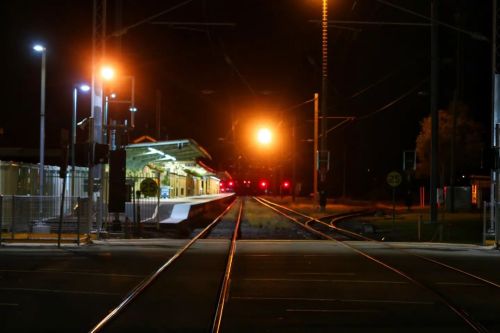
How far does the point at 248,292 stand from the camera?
1158cm

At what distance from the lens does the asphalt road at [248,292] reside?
29.6 ft

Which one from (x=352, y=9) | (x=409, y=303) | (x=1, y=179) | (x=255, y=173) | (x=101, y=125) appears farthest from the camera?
(x=255, y=173)

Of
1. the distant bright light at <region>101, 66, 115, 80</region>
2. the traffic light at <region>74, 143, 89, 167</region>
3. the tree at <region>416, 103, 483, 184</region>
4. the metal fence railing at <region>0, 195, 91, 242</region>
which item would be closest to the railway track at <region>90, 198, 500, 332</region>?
the metal fence railing at <region>0, 195, 91, 242</region>

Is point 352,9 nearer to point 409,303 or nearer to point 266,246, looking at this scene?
point 266,246

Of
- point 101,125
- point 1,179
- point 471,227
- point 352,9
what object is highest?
point 352,9

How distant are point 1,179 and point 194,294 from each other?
1804cm

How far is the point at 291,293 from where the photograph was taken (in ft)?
37.8

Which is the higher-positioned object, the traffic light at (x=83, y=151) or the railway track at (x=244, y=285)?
the traffic light at (x=83, y=151)

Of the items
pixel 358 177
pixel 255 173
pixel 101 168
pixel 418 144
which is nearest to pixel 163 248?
pixel 101 168

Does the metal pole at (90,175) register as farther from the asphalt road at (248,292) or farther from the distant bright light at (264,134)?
the distant bright light at (264,134)

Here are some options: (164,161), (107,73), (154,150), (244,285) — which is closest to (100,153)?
(107,73)

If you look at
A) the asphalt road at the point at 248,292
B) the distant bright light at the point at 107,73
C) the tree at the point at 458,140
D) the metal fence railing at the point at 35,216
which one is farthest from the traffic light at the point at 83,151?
the tree at the point at 458,140

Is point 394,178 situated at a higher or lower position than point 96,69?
lower

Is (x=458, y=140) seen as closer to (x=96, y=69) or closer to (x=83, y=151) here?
(x=96, y=69)
